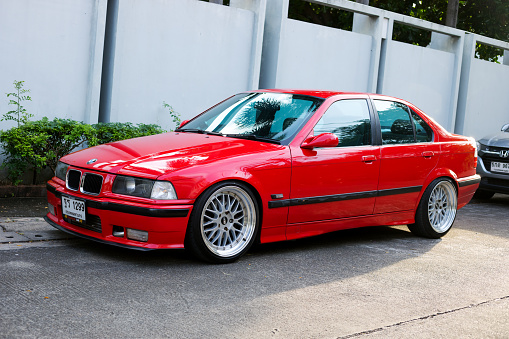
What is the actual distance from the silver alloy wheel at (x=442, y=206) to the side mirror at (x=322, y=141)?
1805 millimetres

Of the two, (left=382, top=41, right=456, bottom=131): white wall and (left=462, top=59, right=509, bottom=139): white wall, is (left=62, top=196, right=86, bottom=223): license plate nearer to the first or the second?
(left=382, top=41, right=456, bottom=131): white wall

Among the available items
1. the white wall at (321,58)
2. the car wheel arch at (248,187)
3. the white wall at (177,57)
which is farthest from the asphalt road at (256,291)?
the white wall at (321,58)

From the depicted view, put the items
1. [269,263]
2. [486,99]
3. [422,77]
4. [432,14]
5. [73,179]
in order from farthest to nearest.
→ [432,14] → [486,99] → [422,77] → [269,263] → [73,179]

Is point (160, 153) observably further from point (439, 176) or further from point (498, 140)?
point (498, 140)

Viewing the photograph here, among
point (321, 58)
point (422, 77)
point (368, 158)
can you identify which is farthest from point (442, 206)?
point (422, 77)

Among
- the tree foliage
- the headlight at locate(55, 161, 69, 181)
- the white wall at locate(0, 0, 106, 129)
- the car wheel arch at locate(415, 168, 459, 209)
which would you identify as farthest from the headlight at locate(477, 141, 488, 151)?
the tree foliage

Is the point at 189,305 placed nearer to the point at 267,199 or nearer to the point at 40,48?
the point at 267,199

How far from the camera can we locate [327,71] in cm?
1226

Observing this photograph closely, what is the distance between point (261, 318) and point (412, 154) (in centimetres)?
331

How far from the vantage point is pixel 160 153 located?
18.2ft

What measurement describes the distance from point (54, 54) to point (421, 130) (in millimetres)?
4828

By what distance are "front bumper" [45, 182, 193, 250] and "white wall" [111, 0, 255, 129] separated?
168 inches

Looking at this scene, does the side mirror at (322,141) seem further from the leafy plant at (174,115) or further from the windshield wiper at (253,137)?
the leafy plant at (174,115)

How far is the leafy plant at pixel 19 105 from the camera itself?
26.8 feet
